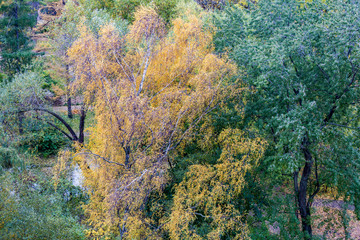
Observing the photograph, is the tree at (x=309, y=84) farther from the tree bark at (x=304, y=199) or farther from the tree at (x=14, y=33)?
the tree at (x=14, y=33)

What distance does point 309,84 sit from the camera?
8734 millimetres

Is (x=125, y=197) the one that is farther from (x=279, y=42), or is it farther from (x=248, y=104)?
(x=279, y=42)

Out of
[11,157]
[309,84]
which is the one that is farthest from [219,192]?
[11,157]

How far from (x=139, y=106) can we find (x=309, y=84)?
16.7ft

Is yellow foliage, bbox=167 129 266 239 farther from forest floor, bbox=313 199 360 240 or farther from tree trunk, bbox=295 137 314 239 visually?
forest floor, bbox=313 199 360 240

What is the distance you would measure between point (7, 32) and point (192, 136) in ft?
59.0

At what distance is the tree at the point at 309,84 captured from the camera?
782cm

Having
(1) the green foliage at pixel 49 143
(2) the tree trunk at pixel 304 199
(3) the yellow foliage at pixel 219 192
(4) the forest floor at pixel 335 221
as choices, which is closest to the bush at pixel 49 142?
(1) the green foliage at pixel 49 143

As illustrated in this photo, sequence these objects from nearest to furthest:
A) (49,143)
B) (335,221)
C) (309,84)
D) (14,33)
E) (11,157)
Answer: (309,84) → (335,221) → (11,157) → (49,143) → (14,33)

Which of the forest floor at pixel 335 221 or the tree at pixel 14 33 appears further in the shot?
the tree at pixel 14 33

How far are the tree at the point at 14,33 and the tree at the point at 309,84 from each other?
16.8m

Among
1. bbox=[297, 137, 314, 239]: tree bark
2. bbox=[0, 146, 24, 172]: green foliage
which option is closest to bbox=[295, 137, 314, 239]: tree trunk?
bbox=[297, 137, 314, 239]: tree bark

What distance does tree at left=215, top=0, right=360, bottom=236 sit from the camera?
308 inches

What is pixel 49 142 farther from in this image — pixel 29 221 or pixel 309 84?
pixel 309 84
